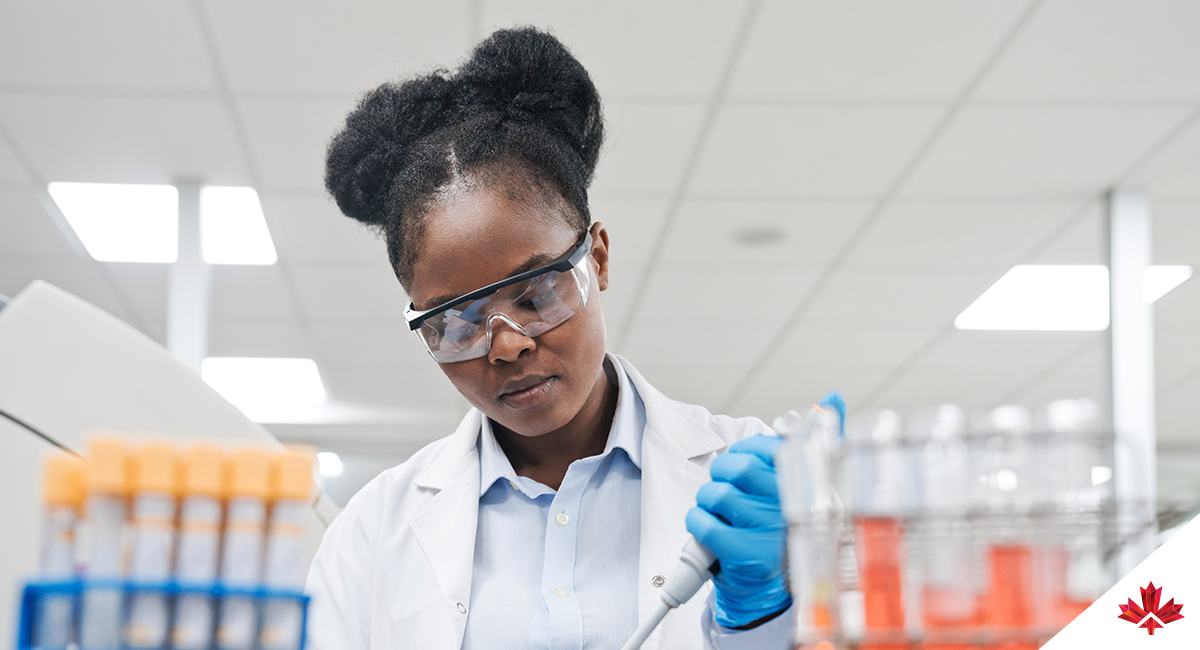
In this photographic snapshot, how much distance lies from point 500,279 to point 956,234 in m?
3.19

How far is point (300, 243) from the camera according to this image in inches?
157

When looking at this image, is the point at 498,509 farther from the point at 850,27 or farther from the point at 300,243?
the point at 300,243

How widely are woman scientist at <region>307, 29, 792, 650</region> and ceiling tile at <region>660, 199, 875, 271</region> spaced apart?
2.37 m

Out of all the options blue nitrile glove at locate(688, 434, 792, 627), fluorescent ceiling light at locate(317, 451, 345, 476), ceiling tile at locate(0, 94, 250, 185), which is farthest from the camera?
fluorescent ceiling light at locate(317, 451, 345, 476)

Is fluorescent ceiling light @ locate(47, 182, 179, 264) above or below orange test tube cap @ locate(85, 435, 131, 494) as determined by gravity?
above

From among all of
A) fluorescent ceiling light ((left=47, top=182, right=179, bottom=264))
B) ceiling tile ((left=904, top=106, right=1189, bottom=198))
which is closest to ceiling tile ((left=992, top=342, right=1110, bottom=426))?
ceiling tile ((left=904, top=106, right=1189, bottom=198))

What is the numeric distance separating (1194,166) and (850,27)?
1.60 metres

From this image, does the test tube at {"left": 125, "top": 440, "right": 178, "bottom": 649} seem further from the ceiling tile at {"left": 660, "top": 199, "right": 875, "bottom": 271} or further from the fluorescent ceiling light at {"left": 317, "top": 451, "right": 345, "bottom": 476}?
the fluorescent ceiling light at {"left": 317, "top": 451, "right": 345, "bottom": 476}

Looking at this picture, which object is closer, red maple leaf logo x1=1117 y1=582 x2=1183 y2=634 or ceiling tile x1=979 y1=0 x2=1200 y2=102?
red maple leaf logo x1=1117 y1=582 x2=1183 y2=634

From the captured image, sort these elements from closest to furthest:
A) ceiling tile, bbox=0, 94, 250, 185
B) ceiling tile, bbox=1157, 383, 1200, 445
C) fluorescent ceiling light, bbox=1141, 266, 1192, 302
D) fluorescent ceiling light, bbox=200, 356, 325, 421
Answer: ceiling tile, bbox=0, 94, 250, 185
fluorescent ceiling light, bbox=1141, 266, 1192, 302
fluorescent ceiling light, bbox=200, 356, 325, 421
ceiling tile, bbox=1157, 383, 1200, 445

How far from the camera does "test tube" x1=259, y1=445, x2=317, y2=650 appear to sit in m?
0.60

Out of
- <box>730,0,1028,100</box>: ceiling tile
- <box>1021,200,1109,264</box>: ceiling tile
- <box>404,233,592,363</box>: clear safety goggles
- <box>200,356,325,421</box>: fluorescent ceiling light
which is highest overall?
<box>730,0,1028,100</box>: ceiling tile

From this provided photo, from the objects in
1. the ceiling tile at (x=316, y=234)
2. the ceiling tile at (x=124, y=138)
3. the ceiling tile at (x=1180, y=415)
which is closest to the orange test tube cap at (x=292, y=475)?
the ceiling tile at (x=124, y=138)

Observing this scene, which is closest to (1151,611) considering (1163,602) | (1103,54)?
(1163,602)
